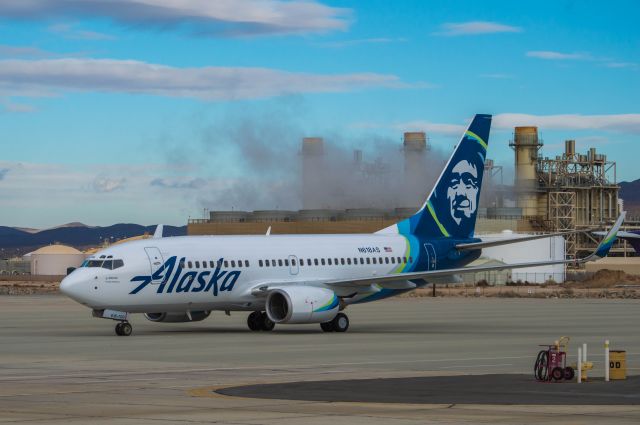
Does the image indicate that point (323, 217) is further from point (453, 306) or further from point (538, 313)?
point (538, 313)

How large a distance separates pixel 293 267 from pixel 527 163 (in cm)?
11076

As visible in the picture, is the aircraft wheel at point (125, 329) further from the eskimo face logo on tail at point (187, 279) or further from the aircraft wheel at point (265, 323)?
→ the aircraft wheel at point (265, 323)

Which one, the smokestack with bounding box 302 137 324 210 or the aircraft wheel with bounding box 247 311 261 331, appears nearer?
the aircraft wheel with bounding box 247 311 261 331

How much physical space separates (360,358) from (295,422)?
14.4m

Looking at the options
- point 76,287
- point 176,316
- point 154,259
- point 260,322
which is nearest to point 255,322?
point 260,322

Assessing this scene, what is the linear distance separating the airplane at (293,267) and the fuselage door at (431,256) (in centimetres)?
4

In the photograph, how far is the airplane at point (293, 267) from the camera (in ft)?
144

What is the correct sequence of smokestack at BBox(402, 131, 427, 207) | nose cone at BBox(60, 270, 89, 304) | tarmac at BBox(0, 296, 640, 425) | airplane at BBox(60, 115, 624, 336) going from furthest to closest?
smokestack at BBox(402, 131, 427, 207)
airplane at BBox(60, 115, 624, 336)
nose cone at BBox(60, 270, 89, 304)
tarmac at BBox(0, 296, 640, 425)

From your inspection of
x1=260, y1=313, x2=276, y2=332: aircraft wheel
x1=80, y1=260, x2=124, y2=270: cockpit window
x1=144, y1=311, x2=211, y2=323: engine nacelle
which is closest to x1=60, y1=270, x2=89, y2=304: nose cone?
x1=80, y1=260, x2=124, y2=270: cockpit window

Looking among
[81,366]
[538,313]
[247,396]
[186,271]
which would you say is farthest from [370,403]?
[538,313]

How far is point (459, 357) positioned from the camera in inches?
1293

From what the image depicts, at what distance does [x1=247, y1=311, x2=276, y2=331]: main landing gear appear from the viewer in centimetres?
4797

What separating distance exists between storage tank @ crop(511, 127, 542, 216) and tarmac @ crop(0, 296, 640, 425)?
98459 millimetres

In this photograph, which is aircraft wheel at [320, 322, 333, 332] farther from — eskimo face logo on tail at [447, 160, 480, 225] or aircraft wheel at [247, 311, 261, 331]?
eskimo face logo on tail at [447, 160, 480, 225]
